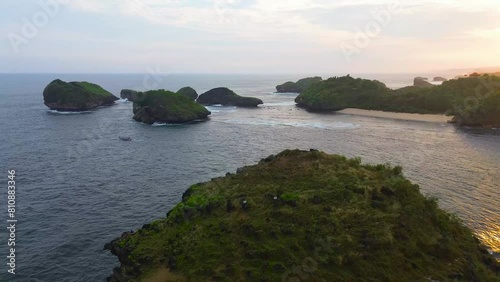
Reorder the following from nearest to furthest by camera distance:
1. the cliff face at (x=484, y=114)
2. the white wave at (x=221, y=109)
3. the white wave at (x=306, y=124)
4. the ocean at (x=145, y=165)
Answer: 1. the ocean at (x=145, y=165)
2. the cliff face at (x=484, y=114)
3. the white wave at (x=306, y=124)
4. the white wave at (x=221, y=109)

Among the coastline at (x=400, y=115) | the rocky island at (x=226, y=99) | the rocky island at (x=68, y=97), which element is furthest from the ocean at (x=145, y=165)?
the rocky island at (x=226, y=99)

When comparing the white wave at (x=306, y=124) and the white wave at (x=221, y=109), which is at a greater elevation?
the white wave at (x=221, y=109)

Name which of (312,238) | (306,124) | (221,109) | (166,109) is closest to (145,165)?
(312,238)

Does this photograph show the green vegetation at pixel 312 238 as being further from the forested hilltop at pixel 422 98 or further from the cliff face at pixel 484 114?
the forested hilltop at pixel 422 98

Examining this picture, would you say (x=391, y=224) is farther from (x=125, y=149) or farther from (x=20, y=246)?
(x=125, y=149)

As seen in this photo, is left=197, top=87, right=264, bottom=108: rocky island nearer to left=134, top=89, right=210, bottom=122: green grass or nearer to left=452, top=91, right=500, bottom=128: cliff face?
left=134, top=89, right=210, bottom=122: green grass

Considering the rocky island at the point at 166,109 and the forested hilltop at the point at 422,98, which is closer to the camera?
the forested hilltop at the point at 422,98

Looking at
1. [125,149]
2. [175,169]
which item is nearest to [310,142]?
[175,169]
